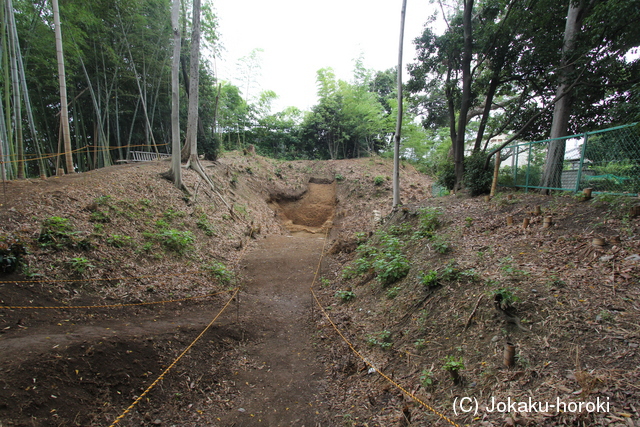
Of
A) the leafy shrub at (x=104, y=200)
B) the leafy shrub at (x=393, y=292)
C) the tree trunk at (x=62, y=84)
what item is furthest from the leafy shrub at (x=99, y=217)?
the leafy shrub at (x=393, y=292)

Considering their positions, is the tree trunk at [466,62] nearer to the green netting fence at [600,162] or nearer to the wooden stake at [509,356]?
the green netting fence at [600,162]

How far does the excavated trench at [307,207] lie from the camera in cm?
1490

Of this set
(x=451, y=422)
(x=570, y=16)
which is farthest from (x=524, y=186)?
(x=451, y=422)

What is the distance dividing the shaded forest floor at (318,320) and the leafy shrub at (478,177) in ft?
3.21

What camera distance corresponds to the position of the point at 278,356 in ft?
12.4

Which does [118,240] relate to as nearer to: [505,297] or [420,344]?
[420,344]

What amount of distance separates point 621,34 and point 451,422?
278 inches

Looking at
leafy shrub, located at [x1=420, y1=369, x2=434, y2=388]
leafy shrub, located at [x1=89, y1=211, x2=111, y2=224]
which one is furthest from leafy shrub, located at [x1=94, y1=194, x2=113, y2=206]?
leafy shrub, located at [x1=420, y1=369, x2=434, y2=388]

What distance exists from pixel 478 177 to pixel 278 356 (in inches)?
259

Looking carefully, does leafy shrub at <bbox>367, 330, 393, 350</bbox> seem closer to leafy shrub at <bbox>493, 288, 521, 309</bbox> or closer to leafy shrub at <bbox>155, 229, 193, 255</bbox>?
leafy shrub at <bbox>493, 288, 521, 309</bbox>

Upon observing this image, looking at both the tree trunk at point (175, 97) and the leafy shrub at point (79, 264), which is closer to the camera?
the leafy shrub at point (79, 264)

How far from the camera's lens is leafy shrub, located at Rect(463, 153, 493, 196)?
7.25 meters

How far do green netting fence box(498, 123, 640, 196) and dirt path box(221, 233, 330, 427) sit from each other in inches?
199

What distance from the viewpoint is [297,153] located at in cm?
2211
